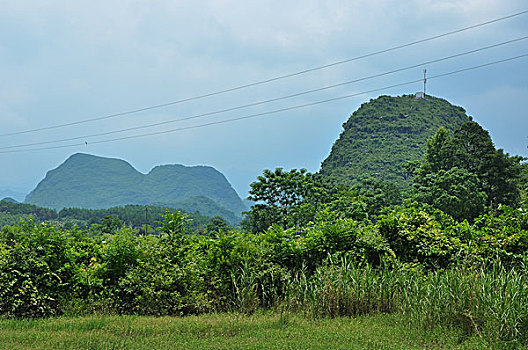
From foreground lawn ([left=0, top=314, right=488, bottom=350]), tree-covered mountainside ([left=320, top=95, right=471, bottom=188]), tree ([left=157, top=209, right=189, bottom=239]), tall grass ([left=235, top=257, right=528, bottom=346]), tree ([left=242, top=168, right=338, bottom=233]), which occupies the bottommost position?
foreground lawn ([left=0, top=314, right=488, bottom=350])

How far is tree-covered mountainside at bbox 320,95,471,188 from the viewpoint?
7238cm

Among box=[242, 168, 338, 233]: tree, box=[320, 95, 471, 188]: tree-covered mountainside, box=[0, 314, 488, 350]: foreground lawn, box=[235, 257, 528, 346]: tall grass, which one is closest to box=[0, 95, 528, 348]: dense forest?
box=[235, 257, 528, 346]: tall grass

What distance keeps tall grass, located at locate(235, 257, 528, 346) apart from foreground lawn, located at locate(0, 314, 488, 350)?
0.87 ft

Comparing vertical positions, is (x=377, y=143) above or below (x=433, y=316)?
above

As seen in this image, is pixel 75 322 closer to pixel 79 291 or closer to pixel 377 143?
pixel 79 291

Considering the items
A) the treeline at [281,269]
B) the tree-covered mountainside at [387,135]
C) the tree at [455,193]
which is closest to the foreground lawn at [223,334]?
the treeline at [281,269]

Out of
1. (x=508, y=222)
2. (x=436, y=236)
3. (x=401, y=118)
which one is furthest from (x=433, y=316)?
(x=401, y=118)

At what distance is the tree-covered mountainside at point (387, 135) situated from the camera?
72.4 m

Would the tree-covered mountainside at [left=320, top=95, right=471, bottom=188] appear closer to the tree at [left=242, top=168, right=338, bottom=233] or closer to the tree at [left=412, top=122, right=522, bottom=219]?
the tree at [left=412, top=122, right=522, bottom=219]

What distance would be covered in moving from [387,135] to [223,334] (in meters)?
81.8

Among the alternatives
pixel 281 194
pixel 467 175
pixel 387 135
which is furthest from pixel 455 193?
pixel 387 135

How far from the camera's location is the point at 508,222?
742cm

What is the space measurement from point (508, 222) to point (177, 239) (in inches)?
231

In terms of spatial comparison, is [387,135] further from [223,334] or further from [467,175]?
[223,334]
